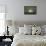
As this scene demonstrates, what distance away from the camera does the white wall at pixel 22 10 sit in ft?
16.0

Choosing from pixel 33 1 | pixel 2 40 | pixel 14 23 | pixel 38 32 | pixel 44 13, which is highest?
pixel 33 1

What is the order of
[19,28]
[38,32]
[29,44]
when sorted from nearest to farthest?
[29,44], [38,32], [19,28]

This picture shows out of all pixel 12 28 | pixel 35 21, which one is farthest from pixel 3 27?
pixel 35 21

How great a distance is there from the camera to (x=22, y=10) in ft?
16.1

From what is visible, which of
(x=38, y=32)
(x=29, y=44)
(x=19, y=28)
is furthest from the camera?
(x=19, y=28)

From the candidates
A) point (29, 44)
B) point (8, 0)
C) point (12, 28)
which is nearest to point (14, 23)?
point (12, 28)

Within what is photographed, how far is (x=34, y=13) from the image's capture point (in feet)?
16.1

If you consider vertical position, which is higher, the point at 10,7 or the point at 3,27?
the point at 10,7

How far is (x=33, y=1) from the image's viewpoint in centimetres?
490

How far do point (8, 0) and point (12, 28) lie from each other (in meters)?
1.18

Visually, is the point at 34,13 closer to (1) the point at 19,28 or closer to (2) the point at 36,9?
(2) the point at 36,9

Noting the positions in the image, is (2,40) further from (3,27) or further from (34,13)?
(34,13)

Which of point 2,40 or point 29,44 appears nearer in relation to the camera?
point 29,44

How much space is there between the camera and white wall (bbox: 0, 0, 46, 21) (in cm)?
489
